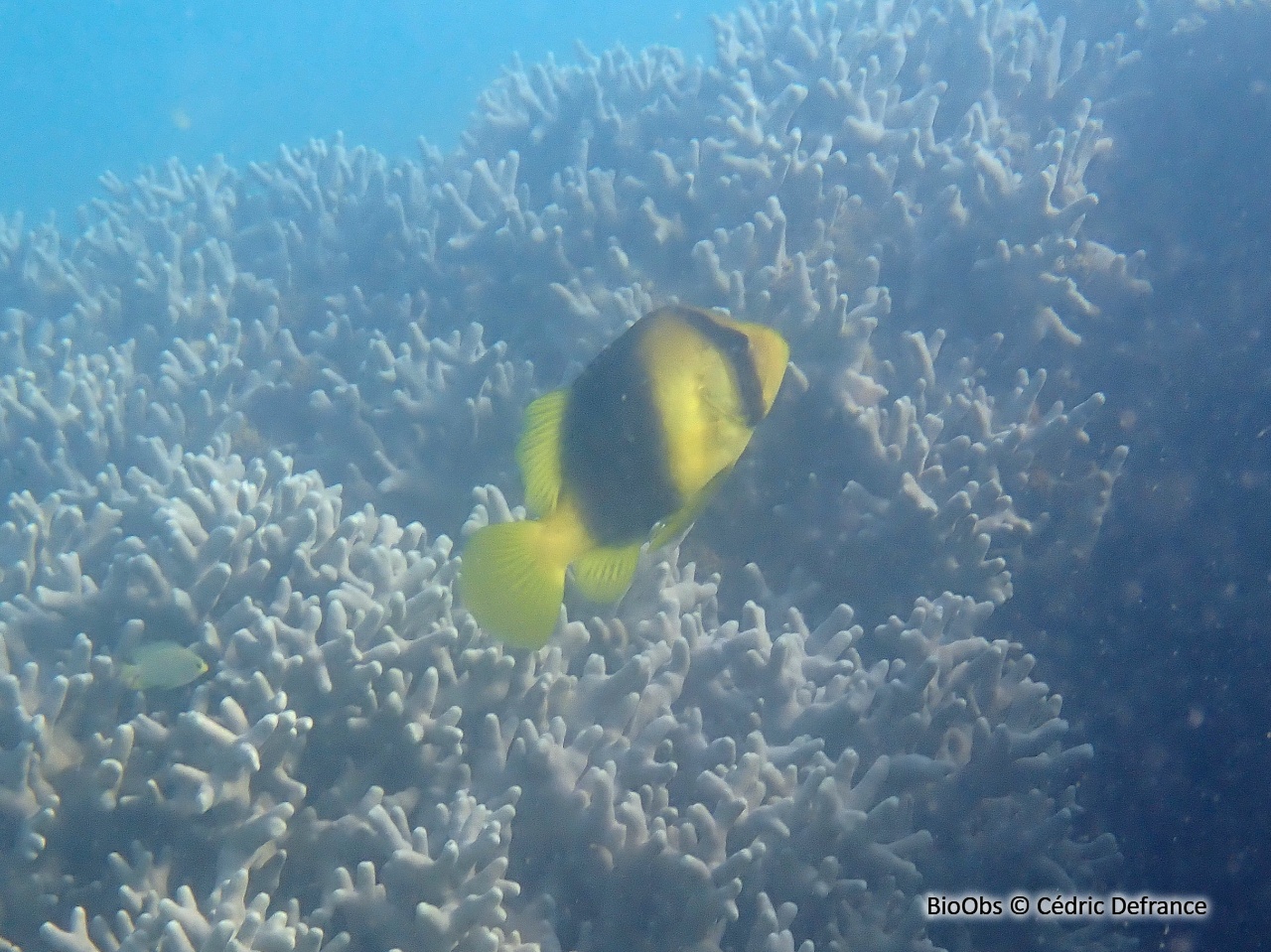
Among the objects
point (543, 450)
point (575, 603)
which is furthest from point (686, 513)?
point (575, 603)

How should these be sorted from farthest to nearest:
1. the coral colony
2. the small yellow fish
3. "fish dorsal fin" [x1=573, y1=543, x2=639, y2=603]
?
the small yellow fish < the coral colony < "fish dorsal fin" [x1=573, y1=543, x2=639, y2=603]

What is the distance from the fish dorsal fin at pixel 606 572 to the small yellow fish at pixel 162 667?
166 centimetres

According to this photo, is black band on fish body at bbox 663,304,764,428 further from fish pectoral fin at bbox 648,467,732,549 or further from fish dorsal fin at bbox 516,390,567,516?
fish dorsal fin at bbox 516,390,567,516

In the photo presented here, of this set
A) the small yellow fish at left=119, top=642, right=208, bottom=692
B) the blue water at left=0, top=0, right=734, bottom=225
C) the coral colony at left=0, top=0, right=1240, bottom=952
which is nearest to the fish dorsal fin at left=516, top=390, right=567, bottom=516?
the coral colony at left=0, top=0, right=1240, bottom=952

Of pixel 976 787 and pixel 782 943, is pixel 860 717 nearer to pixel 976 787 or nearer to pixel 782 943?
pixel 976 787

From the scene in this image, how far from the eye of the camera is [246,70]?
167 ft

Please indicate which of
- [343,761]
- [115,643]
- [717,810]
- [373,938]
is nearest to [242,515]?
[115,643]

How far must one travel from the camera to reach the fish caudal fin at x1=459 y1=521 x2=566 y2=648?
189 centimetres

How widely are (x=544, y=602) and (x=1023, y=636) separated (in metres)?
2.75

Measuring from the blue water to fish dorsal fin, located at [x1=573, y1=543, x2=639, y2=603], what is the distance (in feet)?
51.2

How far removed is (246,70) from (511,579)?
203 ft

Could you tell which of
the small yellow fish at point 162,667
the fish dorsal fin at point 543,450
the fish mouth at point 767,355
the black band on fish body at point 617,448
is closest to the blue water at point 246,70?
the small yellow fish at point 162,667

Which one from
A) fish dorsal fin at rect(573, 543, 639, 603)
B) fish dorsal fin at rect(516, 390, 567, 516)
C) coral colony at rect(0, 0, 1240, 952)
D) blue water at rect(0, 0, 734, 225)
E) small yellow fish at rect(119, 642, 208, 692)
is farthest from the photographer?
blue water at rect(0, 0, 734, 225)

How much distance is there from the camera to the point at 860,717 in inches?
120
